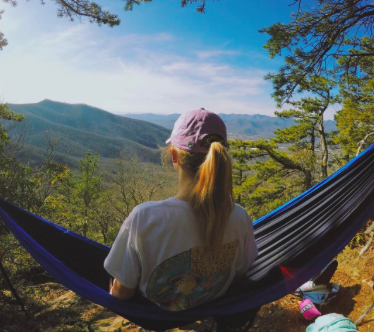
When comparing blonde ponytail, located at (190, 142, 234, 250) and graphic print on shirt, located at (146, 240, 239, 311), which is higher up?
blonde ponytail, located at (190, 142, 234, 250)

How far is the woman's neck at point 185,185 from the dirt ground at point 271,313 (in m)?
0.83

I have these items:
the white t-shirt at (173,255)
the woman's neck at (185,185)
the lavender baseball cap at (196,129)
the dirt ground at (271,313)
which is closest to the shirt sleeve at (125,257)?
the white t-shirt at (173,255)

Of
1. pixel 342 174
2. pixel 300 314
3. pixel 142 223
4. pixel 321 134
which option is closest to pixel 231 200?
pixel 142 223

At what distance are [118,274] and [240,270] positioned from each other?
443 millimetres

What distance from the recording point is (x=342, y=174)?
1493 millimetres

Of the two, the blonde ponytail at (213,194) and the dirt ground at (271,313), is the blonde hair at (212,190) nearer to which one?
the blonde ponytail at (213,194)

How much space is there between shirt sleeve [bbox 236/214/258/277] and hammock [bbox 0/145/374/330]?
0.06 metres

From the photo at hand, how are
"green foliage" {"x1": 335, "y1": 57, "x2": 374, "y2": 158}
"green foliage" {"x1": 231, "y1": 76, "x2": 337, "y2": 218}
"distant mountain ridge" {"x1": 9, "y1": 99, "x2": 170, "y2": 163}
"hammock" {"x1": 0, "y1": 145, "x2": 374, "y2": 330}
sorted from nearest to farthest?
"hammock" {"x1": 0, "y1": 145, "x2": 374, "y2": 330}, "green foliage" {"x1": 335, "y1": 57, "x2": 374, "y2": 158}, "green foliage" {"x1": 231, "y1": 76, "x2": 337, "y2": 218}, "distant mountain ridge" {"x1": 9, "y1": 99, "x2": 170, "y2": 163}

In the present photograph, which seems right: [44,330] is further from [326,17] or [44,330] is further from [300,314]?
[326,17]

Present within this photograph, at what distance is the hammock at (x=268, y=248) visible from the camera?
94 centimetres

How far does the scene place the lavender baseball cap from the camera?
2.40 ft

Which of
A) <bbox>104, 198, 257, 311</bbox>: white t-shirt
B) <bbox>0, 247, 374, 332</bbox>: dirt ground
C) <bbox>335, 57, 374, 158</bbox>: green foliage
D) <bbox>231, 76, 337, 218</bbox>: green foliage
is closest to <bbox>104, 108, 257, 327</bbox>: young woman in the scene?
<bbox>104, 198, 257, 311</bbox>: white t-shirt

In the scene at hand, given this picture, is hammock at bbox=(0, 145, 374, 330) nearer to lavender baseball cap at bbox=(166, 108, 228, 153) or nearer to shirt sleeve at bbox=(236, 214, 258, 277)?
shirt sleeve at bbox=(236, 214, 258, 277)

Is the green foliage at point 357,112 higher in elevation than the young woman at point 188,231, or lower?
higher
